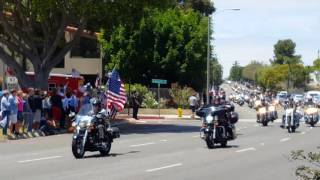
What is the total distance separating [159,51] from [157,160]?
4302 cm

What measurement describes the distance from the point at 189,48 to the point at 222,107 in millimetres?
38248

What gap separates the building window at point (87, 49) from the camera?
64.1 metres

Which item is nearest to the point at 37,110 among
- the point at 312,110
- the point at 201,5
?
the point at 312,110

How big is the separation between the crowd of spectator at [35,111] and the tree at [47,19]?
10.4 feet

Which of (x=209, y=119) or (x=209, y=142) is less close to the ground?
(x=209, y=119)

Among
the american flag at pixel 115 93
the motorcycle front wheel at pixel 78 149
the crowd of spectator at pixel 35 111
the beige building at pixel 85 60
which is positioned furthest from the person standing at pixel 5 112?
the beige building at pixel 85 60

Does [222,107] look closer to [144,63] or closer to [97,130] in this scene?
[97,130]

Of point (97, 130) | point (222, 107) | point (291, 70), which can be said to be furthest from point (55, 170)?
point (291, 70)

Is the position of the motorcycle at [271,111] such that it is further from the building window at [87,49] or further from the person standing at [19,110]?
the building window at [87,49]

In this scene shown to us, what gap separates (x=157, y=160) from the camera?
17844 mm

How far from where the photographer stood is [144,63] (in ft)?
199

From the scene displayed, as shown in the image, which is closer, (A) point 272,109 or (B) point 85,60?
(A) point 272,109

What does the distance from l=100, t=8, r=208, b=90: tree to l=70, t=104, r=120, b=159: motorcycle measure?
40.3 m

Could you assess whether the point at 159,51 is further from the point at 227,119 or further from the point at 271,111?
the point at 227,119
